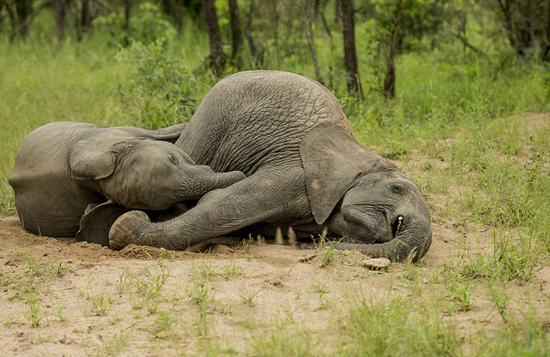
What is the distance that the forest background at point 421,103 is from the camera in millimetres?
3473

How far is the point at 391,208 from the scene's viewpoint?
4.28 m

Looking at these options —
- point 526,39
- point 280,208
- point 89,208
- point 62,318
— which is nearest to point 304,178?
point 280,208

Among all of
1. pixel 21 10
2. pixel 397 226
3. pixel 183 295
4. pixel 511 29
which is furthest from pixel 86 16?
pixel 183 295

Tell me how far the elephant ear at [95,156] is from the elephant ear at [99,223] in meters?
0.25

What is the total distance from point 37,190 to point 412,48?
6827 mm

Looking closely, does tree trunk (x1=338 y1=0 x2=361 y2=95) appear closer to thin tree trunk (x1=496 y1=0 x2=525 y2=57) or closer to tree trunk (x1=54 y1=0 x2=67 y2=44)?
thin tree trunk (x1=496 y1=0 x2=525 y2=57)

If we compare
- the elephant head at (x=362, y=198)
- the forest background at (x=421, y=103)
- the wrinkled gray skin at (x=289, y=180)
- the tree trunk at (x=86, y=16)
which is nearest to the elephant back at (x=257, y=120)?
the wrinkled gray skin at (x=289, y=180)

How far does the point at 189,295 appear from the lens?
3439 mm

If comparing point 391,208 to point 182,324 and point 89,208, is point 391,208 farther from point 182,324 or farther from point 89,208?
point 89,208

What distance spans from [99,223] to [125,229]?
411 mm

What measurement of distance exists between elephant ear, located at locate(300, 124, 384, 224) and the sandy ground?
0.35 m

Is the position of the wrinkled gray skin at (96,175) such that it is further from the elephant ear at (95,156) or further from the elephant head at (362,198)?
the elephant head at (362,198)

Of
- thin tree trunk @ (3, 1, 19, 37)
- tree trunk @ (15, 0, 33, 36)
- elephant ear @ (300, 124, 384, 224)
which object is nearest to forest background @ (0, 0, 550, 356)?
elephant ear @ (300, 124, 384, 224)

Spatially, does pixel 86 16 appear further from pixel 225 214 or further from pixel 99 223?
pixel 225 214
